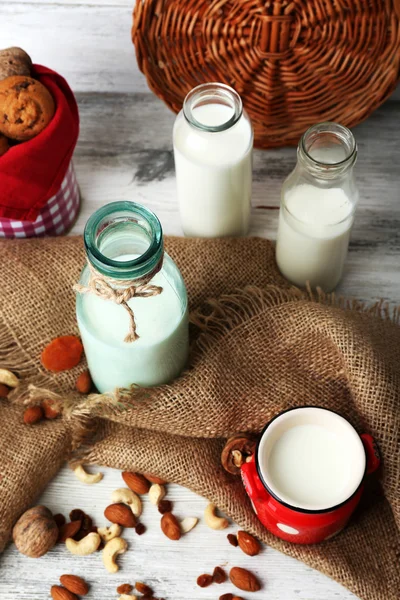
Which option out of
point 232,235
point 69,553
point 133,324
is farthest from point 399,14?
point 69,553

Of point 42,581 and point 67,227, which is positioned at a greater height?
point 67,227

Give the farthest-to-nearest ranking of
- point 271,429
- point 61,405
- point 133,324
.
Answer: point 61,405 → point 271,429 → point 133,324

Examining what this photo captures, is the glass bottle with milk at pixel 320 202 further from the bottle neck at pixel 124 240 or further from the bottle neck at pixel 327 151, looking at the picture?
the bottle neck at pixel 124 240

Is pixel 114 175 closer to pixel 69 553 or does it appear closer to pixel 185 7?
pixel 185 7

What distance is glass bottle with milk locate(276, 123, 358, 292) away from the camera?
1.07 metres

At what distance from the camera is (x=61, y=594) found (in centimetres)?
107

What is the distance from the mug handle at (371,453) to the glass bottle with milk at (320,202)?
0.93 feet

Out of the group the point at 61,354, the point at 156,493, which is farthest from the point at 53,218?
the point at 156,493

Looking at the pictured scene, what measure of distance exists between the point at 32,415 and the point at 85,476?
0.12 metres

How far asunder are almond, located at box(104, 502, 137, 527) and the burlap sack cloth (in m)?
0.06

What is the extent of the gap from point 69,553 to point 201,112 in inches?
25.7

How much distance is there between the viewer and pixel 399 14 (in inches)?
46.3

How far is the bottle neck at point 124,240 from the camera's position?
2.85 feet

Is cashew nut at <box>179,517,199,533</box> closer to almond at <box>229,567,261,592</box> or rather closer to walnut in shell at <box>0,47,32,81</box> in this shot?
almond at <box>229,567,261,592</box>
